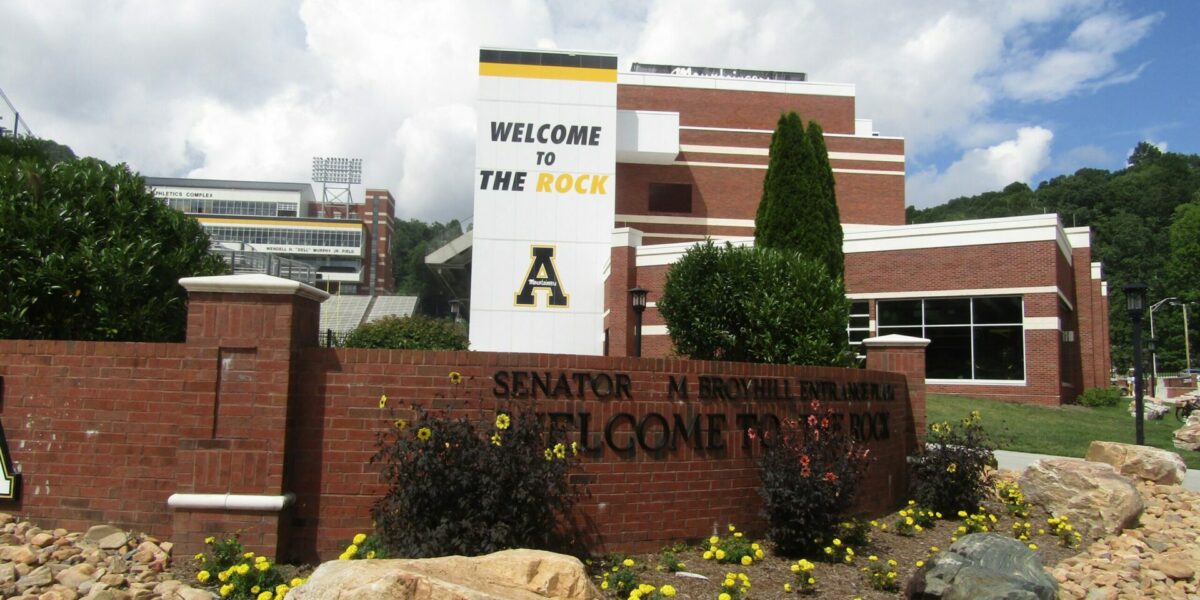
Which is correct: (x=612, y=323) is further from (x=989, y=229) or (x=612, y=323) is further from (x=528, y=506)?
(x=528, y=506)

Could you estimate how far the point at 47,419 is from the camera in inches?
279

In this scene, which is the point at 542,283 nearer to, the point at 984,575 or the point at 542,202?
the point at 542,202

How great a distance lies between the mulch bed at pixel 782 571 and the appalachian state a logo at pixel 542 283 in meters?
22.0

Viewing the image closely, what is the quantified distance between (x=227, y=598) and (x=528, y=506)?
2.23 meters

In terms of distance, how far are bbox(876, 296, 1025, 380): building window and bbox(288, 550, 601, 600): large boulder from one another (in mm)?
24339

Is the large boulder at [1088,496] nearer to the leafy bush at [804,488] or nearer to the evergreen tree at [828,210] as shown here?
the leafy bush at [804,488]

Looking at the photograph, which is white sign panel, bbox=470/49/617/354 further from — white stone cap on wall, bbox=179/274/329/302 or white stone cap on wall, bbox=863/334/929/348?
white stone cap on wall, bbox=179/274/329/302

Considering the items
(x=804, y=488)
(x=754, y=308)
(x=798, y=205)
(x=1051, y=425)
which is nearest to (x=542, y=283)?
(x=798, y=205)

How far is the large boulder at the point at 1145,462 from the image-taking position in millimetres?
12828

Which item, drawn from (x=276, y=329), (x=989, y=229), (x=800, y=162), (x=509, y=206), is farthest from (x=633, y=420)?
(x=509, y=206)

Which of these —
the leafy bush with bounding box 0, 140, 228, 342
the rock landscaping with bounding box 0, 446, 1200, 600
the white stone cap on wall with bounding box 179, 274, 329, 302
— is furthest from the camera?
the leafy bush with bounding box 0, 140, 228, 342

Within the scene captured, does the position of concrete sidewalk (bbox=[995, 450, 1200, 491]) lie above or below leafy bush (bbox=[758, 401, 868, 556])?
below

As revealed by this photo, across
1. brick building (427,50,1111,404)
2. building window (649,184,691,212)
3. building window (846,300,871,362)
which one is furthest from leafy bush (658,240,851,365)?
building window (649,184,691,212)

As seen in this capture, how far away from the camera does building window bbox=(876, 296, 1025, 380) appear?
25828 millimetres
